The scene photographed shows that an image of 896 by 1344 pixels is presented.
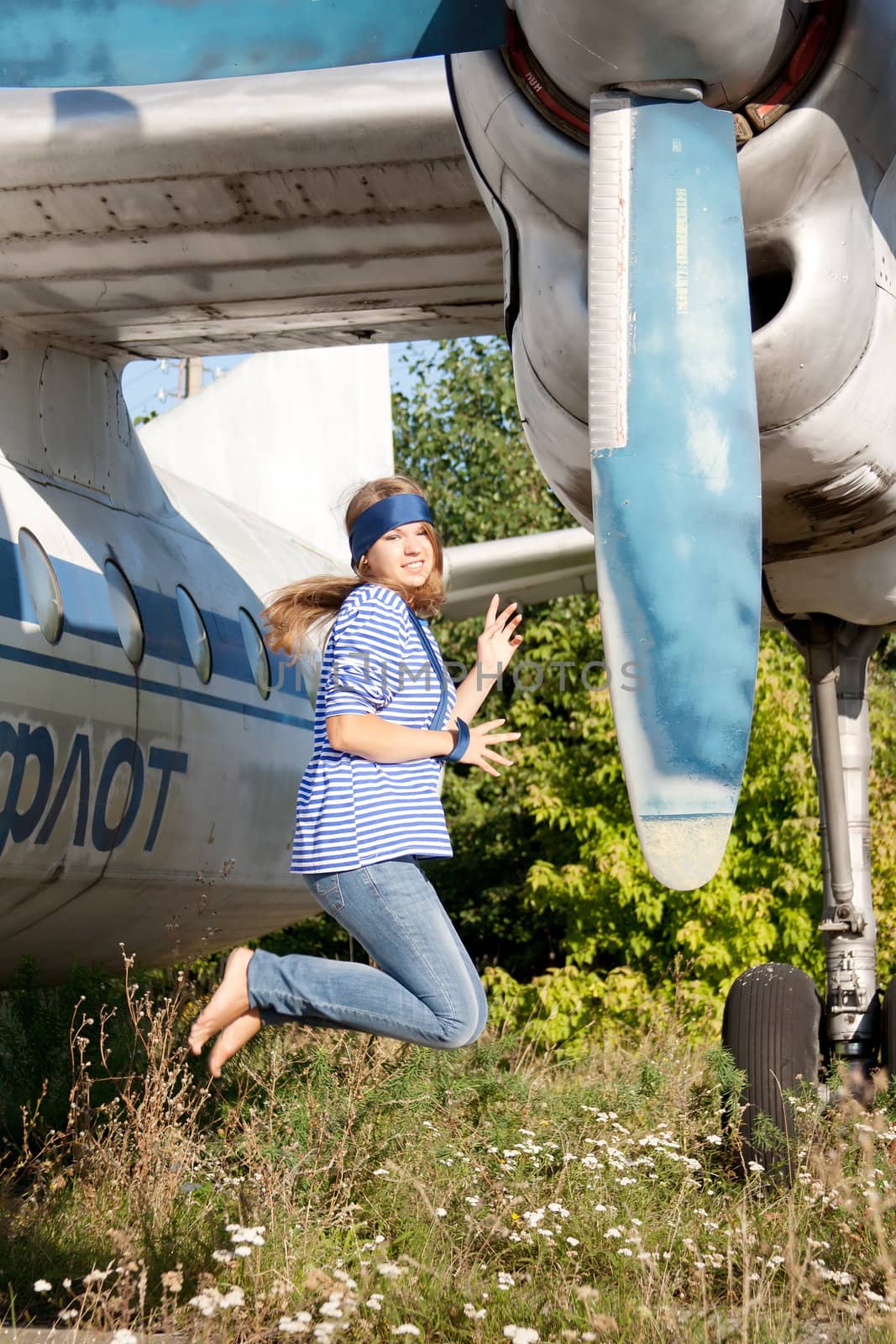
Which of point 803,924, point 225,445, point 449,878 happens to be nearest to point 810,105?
point 225,445

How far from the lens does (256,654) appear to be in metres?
7.67

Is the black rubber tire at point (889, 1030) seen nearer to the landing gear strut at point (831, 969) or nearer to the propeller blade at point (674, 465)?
the landing gear strut at point (831, 969)

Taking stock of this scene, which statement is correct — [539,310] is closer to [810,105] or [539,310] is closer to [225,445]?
[810,105]

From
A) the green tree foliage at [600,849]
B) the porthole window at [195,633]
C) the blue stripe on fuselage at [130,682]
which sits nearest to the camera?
the blue stripe on fuselage at [130,682]

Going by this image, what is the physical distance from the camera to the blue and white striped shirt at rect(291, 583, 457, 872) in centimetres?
331

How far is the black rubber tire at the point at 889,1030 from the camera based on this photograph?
16.2 ft

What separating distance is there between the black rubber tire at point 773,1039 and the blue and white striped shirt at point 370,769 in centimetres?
199

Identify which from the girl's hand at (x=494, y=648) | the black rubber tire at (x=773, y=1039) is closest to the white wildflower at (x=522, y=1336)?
the girl's hand at (x=494, y=648)

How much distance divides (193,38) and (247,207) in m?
0.64

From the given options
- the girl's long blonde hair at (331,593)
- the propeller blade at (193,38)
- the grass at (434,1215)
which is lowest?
the grass at (434,1215)

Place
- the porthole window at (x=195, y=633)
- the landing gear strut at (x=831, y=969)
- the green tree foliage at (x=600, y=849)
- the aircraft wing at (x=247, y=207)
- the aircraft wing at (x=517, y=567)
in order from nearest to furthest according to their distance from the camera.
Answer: the aircraft wing at (x=247, y=207) < the landing gear strut at (x=831, y=969) < the porthole window at (x=195, y=633) < the aircraft wing at (x=517, y=567) < the green tree foliage at (x=600, y=849)

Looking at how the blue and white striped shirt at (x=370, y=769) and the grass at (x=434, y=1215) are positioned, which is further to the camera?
the blue and white striped shirt at (x=370, y=769)

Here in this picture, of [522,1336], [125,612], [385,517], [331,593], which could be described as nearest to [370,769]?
[331,593]

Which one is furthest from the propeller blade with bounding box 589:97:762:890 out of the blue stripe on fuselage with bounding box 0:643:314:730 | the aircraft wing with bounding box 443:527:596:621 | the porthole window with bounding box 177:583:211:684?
the aircraft wing with bounding box 443:527:596:621
